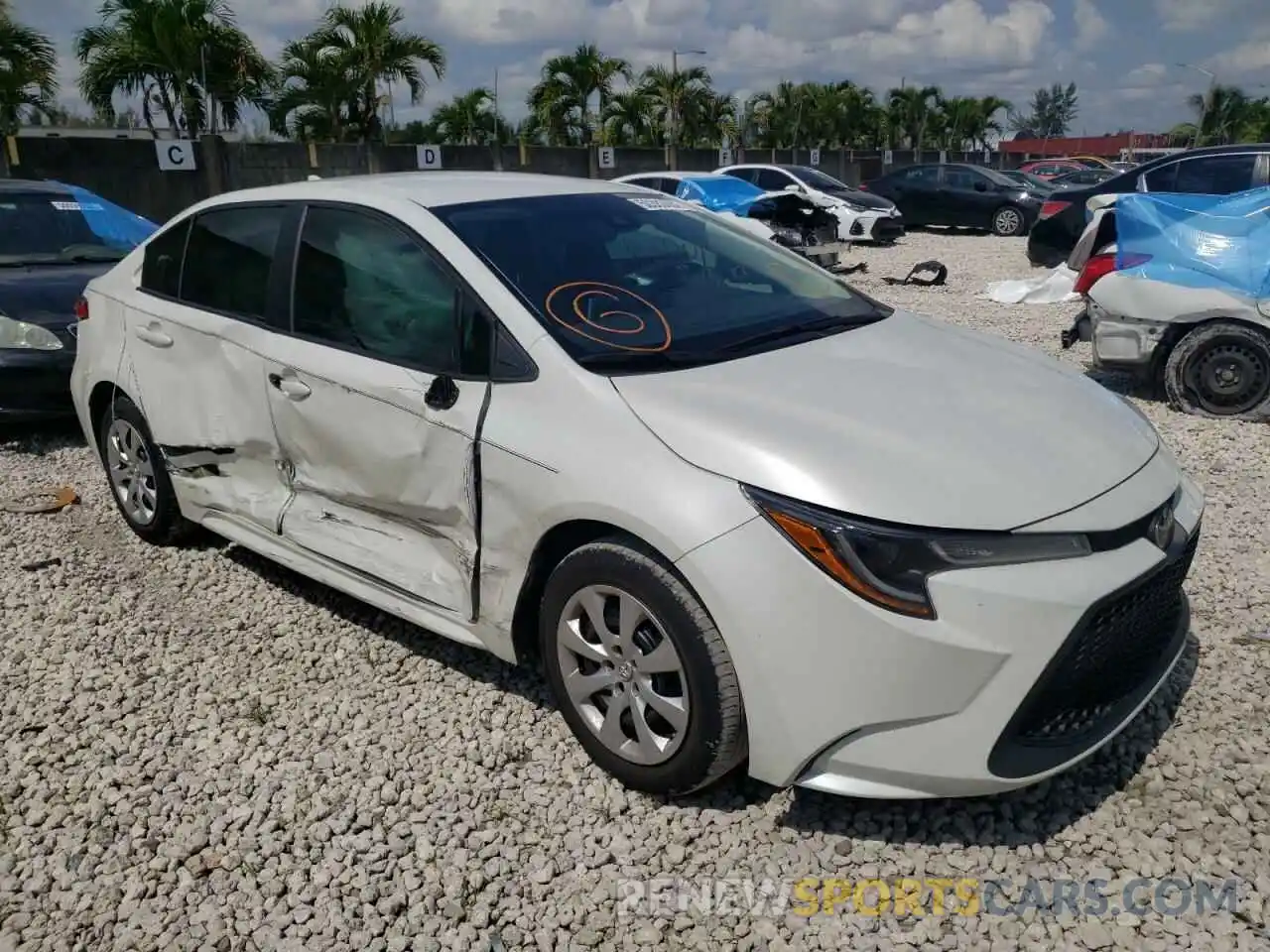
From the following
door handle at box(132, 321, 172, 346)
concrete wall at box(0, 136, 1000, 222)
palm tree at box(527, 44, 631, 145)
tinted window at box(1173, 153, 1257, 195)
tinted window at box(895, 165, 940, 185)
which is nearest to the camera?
door handle at box(132, 321, 172, 346)

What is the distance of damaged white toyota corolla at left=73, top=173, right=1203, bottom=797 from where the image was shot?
227cm

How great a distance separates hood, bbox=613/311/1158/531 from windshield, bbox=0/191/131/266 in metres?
5.87

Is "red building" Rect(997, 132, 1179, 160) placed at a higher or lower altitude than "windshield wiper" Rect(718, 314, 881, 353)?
higher

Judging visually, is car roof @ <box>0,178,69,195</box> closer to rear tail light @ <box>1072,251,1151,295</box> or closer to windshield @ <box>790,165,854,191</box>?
rear tail light @ <box>1072,251,1151,295</box>

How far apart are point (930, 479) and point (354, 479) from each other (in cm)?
185

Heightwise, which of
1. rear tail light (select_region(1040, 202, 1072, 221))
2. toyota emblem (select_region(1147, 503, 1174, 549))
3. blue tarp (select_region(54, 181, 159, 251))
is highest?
blue tarp (select_region(54, 181, 159, 251))

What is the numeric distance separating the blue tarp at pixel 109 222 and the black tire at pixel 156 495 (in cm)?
312

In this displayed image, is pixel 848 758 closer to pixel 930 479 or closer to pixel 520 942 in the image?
pixel 930 479

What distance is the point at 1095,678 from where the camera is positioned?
7.98 feet

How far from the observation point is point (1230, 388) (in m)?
6.09

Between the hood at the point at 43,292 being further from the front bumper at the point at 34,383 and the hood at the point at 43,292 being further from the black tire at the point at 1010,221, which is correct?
the black tire at the point at 1010,221

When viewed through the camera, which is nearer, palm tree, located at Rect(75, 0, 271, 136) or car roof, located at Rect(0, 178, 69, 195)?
car roof, located at Rect(0, 178, 69, 195)

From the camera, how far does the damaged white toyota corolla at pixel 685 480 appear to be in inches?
89.4

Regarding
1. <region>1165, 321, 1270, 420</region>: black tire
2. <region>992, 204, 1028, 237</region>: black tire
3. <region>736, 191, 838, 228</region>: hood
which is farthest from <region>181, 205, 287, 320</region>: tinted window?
<region>992, 204, 1028, 237</region>: black tire
